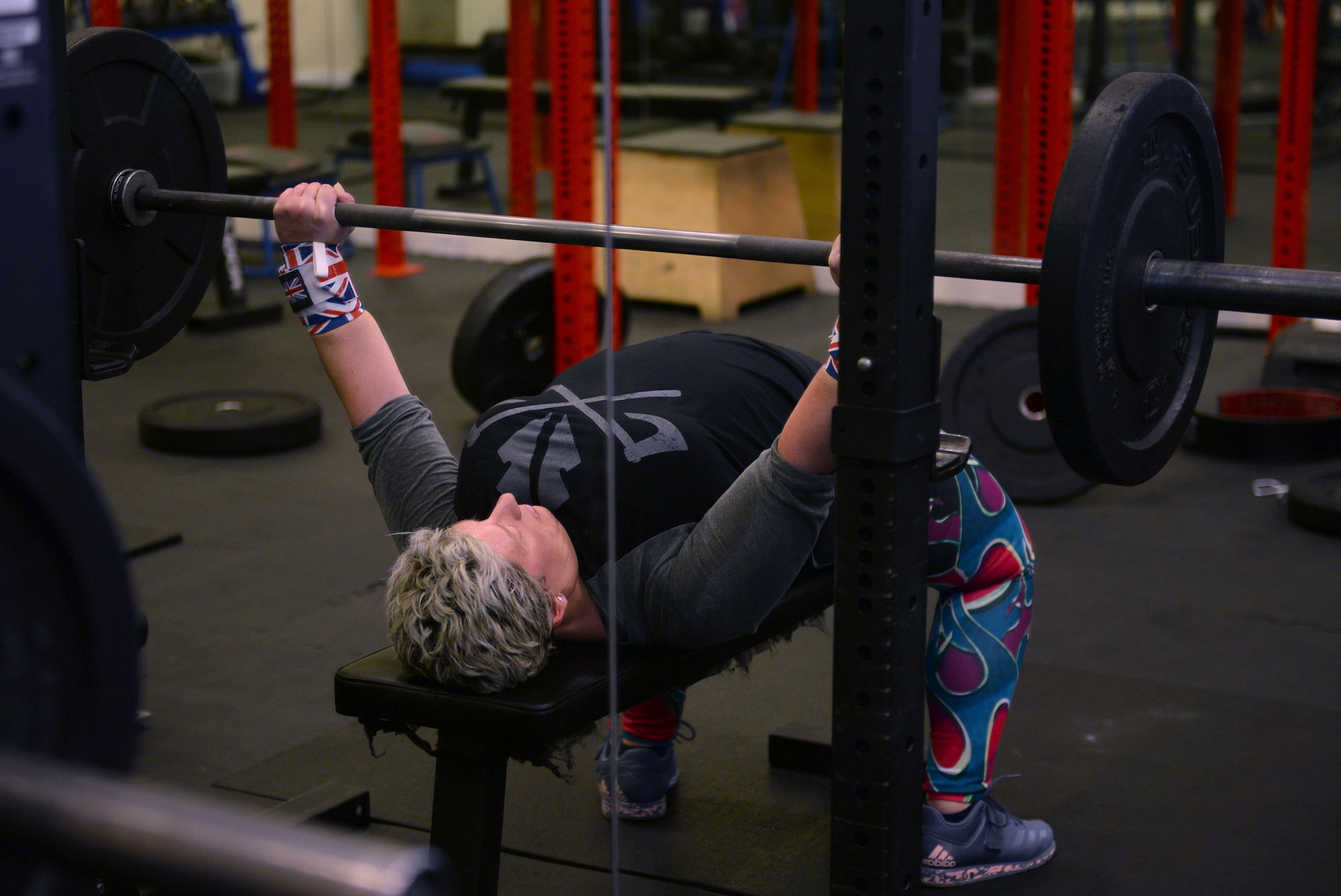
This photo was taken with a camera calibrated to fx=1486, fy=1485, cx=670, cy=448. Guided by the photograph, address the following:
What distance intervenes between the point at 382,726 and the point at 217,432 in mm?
2342

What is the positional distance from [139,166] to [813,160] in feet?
12.7

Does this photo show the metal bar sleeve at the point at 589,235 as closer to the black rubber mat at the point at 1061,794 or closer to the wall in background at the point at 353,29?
the black rubber mat at the point at 1061,794

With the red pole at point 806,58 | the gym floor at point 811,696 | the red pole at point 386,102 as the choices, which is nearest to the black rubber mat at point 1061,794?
the gym floor at point 811,696

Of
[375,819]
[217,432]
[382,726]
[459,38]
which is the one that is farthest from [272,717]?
[459,38]

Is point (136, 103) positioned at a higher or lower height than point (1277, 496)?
higher

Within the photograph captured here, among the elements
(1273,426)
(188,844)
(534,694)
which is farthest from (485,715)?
Result: (1273,426)

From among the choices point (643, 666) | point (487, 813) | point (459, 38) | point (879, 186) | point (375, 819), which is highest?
point (459, 38)

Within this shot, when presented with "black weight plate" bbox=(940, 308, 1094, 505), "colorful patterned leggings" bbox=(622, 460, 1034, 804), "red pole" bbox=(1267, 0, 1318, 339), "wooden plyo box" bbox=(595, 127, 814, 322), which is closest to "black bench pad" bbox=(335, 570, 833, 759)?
"colorful patterned leggings" bbox=(622, 460, 1034, 804)

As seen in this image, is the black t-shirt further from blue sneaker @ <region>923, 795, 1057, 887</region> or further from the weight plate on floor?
the weight plate on floor

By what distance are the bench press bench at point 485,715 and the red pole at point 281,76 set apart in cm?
467

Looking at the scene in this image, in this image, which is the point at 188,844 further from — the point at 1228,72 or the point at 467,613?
the point at 1228,72

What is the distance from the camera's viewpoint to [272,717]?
7.72ft

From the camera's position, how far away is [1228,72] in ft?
18.7

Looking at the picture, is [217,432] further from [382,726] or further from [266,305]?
[382,726]
